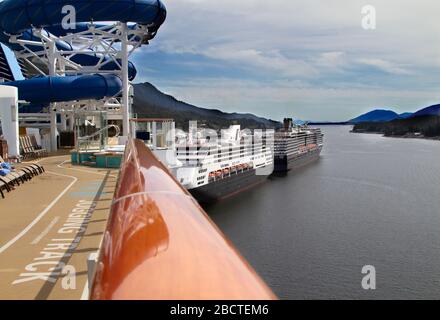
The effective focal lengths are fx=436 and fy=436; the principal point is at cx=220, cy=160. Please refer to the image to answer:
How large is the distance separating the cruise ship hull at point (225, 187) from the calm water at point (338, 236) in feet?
2.26

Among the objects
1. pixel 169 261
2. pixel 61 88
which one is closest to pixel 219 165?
pixel 61 88

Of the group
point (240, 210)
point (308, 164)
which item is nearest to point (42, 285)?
point (240, 210)

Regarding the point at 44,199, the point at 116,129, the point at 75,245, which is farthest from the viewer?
the point at 116,129

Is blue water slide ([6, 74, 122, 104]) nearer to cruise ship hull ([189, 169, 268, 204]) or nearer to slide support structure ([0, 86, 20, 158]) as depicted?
slide support structure ([0, 86, 20, 158])

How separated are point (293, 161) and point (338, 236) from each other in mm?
32084

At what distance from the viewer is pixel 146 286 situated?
4.05 feet

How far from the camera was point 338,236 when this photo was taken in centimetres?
1844

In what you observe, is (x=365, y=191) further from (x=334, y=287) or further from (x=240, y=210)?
(x=334, y=287)

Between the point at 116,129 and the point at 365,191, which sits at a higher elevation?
the point at 116,129

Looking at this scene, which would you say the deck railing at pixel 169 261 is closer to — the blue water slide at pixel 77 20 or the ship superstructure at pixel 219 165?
the ship superstructure at pixel 219 165

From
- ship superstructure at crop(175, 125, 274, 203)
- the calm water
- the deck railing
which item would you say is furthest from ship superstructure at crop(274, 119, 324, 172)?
the deck railing

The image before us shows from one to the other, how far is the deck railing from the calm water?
11004 mm

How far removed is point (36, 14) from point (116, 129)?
16.0m

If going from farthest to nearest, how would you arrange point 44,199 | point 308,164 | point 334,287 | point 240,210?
point 308,164
point 240,210
point 334,287
point 44,199
